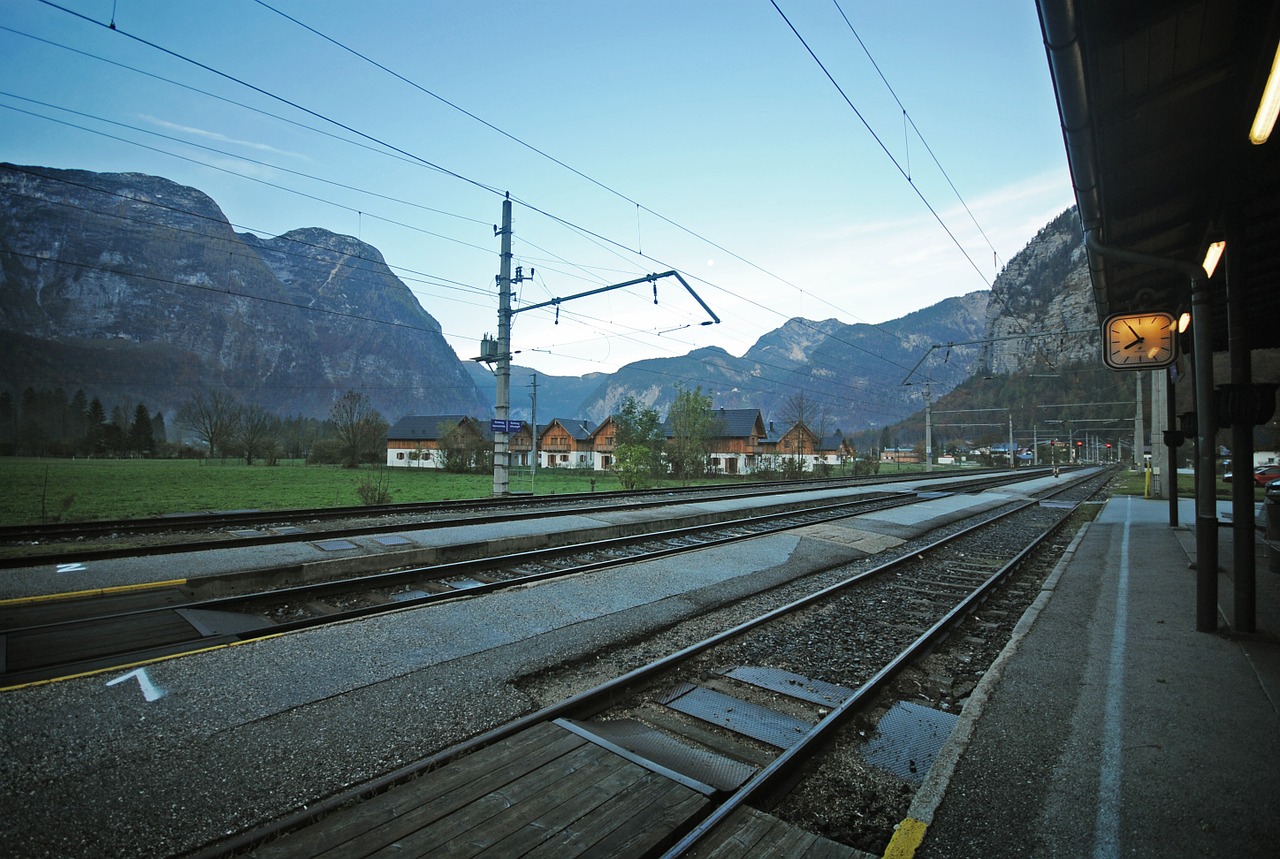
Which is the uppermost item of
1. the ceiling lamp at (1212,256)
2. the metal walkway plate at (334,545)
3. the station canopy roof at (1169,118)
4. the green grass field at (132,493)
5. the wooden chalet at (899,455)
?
the station canopy roof at (1169,118)

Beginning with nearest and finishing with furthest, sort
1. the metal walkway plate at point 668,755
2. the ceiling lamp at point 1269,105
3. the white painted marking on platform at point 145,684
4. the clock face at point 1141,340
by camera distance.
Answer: the ceiling lamp at point 1269,105, the metal walkway plate at point 668,755, the white painted marking on platform at point 145,684, the clock face at point 1141,340

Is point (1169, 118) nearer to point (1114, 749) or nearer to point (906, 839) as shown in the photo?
point (1114, 749)

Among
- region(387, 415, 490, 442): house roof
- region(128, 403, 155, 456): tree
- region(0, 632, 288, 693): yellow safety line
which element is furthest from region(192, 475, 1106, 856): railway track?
region(387, 415, 490, 442): house roof

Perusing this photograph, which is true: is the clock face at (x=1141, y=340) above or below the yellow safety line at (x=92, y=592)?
above

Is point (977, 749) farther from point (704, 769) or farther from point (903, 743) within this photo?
point (704, 769)

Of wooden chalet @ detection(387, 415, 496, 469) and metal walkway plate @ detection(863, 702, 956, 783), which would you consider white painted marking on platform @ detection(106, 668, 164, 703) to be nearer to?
metal walkway plate @ detection(863, 702, 956, 783)

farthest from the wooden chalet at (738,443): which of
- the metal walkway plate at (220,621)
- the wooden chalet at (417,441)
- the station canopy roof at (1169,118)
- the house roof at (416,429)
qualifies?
the metal walkway plate at (220,621)

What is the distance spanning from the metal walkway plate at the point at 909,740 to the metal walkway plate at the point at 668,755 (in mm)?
1035

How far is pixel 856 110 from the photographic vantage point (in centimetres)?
1081

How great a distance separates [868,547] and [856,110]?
8796 millimetres

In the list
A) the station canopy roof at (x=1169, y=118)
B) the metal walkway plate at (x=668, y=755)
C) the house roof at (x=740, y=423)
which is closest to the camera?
the metal walkway plate at (x=668, y=755)

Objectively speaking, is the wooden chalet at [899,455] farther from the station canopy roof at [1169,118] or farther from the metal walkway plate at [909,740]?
the metal walkway plate at [909,740]

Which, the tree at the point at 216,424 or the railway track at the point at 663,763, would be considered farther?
the tree at the point at 216,424

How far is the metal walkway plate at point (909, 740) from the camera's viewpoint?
3988mm
